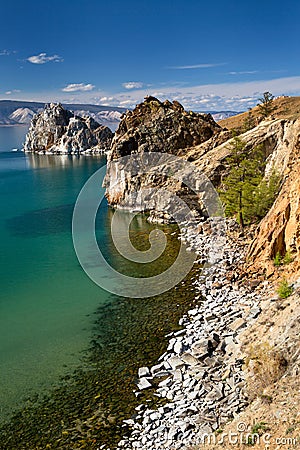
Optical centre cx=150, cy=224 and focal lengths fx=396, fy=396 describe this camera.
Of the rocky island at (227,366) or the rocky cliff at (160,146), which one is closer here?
the rocky island at (227,366)

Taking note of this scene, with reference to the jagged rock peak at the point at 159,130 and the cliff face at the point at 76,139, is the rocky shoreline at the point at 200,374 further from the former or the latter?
the cliff face at the point at 76,139

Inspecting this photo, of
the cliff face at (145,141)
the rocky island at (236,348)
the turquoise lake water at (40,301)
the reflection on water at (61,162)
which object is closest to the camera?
the rocky island at (236,348)

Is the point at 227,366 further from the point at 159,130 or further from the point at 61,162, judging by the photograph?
the point at 61,162

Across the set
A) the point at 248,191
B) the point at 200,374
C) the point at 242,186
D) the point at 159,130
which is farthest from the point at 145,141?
the point at 200,374

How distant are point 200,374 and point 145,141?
48.0 meters

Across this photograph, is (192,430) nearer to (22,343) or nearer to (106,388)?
(106,388)

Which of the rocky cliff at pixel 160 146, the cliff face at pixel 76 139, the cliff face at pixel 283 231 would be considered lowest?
the cliff face at pixel 283 231

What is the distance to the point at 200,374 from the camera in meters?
18.3

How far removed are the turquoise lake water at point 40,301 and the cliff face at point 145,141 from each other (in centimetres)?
531

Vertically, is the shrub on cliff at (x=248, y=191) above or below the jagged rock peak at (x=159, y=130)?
below

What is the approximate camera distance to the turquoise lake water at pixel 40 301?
21234 mm

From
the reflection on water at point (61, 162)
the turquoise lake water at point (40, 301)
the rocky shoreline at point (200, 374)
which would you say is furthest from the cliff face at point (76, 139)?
the rocky shoreline at point (200, 374)

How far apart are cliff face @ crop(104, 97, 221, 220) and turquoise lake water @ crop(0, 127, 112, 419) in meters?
5.31

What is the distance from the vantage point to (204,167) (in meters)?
50.9
